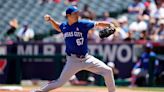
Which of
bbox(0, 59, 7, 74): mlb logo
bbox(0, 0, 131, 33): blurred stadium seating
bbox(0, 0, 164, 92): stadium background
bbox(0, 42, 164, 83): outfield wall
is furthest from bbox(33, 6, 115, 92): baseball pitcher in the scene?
bbox(0, 0, 131, 33): blurred stadium seating

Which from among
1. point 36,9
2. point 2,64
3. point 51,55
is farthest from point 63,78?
point 36,9

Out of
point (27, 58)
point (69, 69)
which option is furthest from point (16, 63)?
point (69, 69)

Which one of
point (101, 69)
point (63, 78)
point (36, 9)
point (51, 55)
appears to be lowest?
point (63, 78)

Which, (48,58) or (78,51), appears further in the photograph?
(48,58)

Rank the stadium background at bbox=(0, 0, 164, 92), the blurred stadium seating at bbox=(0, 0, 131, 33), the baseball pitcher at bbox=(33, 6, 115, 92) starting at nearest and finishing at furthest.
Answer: the baseball pitcher at bbox=(33, 6, 115, 92), the stadium background at bbox=(0, 0, 164, 92), the blurred stadium seating at bbox=(0, 0, 131, 33)

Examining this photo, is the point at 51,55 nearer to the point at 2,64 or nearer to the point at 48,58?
the point at 48,58

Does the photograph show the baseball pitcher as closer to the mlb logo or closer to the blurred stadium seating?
the mlb logo

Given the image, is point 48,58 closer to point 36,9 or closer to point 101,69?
point 36,9

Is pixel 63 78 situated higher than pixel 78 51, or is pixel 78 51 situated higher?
pixel 78 51

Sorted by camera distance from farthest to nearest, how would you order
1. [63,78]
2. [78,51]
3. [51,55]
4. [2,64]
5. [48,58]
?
[2,64] < [48,58] < [51,55] < [78,51] < [63,78]

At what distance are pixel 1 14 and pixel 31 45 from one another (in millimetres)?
4594

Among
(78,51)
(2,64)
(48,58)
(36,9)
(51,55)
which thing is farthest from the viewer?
(36,9)

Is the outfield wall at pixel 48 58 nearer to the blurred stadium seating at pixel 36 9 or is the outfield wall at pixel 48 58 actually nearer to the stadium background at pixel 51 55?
the stadium background at pixel 51 55

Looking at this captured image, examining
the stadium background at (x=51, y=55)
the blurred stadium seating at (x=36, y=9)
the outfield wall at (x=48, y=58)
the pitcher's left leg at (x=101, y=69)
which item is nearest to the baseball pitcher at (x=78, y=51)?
the pitcher's left leg at (x=101, y=69)
